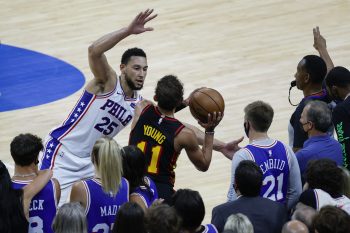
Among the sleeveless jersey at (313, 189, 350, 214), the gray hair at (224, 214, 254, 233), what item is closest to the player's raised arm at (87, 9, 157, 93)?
the sleeveless jersey at (313, 189, 350, 214)

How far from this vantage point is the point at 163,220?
5.09m

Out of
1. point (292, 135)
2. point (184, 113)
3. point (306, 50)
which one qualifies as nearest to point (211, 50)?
point (306, 50)

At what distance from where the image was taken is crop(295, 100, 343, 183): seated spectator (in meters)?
6.86

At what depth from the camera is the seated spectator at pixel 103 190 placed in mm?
5922

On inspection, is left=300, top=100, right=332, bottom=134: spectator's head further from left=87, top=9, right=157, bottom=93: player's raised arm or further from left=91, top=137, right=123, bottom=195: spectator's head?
left=91, top=137, right=123, bottom=195: spectator's head

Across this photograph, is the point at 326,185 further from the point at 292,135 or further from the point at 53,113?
the point at 53,113

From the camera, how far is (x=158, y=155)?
6.92m

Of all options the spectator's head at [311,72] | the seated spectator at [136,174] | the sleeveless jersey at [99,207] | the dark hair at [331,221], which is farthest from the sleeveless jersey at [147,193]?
the spectator's head at [311,72]

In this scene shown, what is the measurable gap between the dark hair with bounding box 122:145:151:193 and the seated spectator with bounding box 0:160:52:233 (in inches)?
22.7

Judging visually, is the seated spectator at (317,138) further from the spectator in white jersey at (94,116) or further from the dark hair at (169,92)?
the spectator in white jersey at (94,116)

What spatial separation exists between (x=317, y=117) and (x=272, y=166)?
0.60m

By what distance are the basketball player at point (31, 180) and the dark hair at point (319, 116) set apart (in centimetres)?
201

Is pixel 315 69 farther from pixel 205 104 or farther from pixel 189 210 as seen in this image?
pixel 189 210

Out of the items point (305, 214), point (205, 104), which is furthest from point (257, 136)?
point (305, 214)
